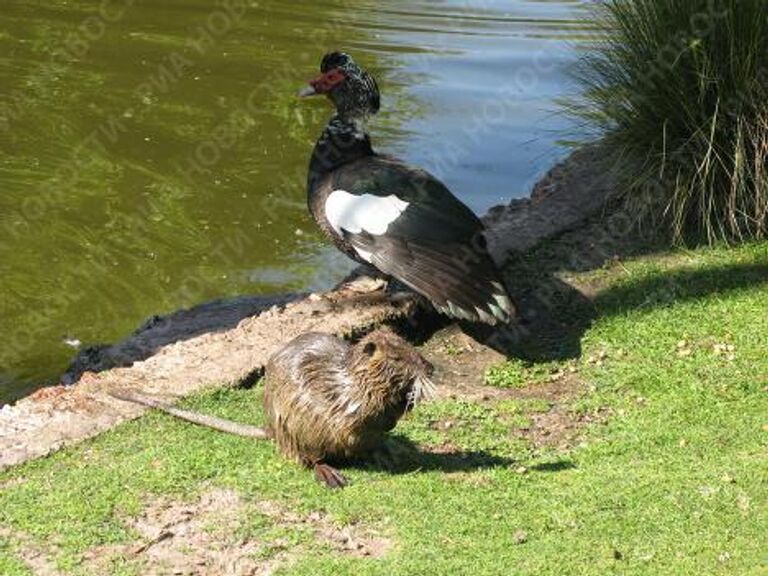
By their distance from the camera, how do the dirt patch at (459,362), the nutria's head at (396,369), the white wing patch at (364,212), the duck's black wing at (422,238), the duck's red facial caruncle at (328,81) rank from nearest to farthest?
the nutria's head at (396,369)
the dirt patch at (459,362)
the duck's black wing at (422,238)
the white wing patch at (364,212)
the duck's red facial caruncle at (328,81)

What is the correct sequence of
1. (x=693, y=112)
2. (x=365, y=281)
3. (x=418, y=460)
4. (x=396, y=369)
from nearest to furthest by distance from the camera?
(x=396, y=369) < (x=418, y=460) < (x=365, y=281) < (x=693, y=112)

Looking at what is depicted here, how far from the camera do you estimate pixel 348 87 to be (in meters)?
8.15

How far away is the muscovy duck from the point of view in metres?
7.27

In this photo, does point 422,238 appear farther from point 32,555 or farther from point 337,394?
point 32,555

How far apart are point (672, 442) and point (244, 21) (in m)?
10.6

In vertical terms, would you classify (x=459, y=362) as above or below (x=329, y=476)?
below

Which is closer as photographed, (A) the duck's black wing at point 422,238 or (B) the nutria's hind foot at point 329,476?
(B) the nutria's hind foot at point 329,476

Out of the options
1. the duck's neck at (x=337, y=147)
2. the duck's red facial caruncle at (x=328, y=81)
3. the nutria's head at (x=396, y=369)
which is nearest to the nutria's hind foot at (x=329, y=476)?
the nutria's head at (x=396, y=369)

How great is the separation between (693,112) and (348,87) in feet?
7.46

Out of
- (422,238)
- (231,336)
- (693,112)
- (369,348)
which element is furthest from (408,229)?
(693,112)

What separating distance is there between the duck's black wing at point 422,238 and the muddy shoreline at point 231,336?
410 mm

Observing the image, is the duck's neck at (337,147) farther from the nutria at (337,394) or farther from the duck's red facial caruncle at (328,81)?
the nutria at (337,394)

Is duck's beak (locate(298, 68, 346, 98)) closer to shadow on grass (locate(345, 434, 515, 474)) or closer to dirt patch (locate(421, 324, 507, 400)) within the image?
dirt patch (locate(421, 324, 507, 400))

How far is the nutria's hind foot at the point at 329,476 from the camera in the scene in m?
5.82
